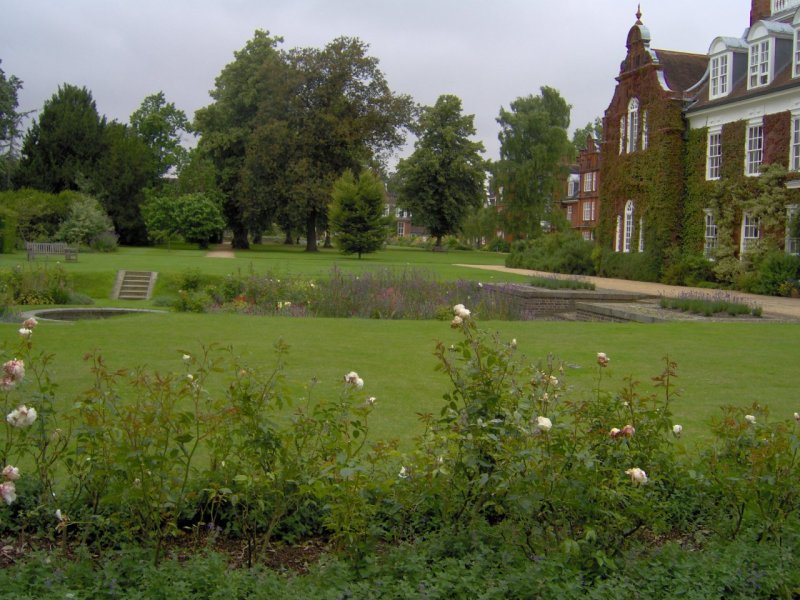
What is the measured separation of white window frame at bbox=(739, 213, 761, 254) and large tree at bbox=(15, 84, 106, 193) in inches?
1657

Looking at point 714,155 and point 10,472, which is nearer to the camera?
point 10,472

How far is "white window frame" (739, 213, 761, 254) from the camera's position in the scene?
27234 mm

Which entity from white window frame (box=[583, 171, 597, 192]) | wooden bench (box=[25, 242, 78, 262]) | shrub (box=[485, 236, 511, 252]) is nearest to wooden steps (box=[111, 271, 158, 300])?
wooden bench (box=[25, 242, 78, 262])

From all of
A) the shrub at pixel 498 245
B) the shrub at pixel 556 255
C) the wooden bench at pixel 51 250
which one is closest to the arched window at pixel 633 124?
the shrub at pixel 556 255

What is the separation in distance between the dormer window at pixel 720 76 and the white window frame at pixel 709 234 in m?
4.34

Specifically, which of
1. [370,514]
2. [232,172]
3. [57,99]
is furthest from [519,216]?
[370,514]

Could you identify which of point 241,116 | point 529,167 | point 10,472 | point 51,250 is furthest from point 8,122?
point 10,472

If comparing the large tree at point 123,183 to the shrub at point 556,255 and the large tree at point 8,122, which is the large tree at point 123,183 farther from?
the shrub at point 556,255

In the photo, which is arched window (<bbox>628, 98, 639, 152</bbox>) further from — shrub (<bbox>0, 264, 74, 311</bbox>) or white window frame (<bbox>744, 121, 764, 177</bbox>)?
shrub (<bbox>0, 264, 74, 311</bbox>)

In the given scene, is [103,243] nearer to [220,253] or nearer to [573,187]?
[220,253]

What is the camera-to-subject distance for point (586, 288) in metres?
22.8

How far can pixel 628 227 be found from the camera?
34219mm

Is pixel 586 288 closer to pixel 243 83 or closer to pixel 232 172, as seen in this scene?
pixel 232 172

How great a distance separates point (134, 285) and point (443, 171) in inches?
1664
